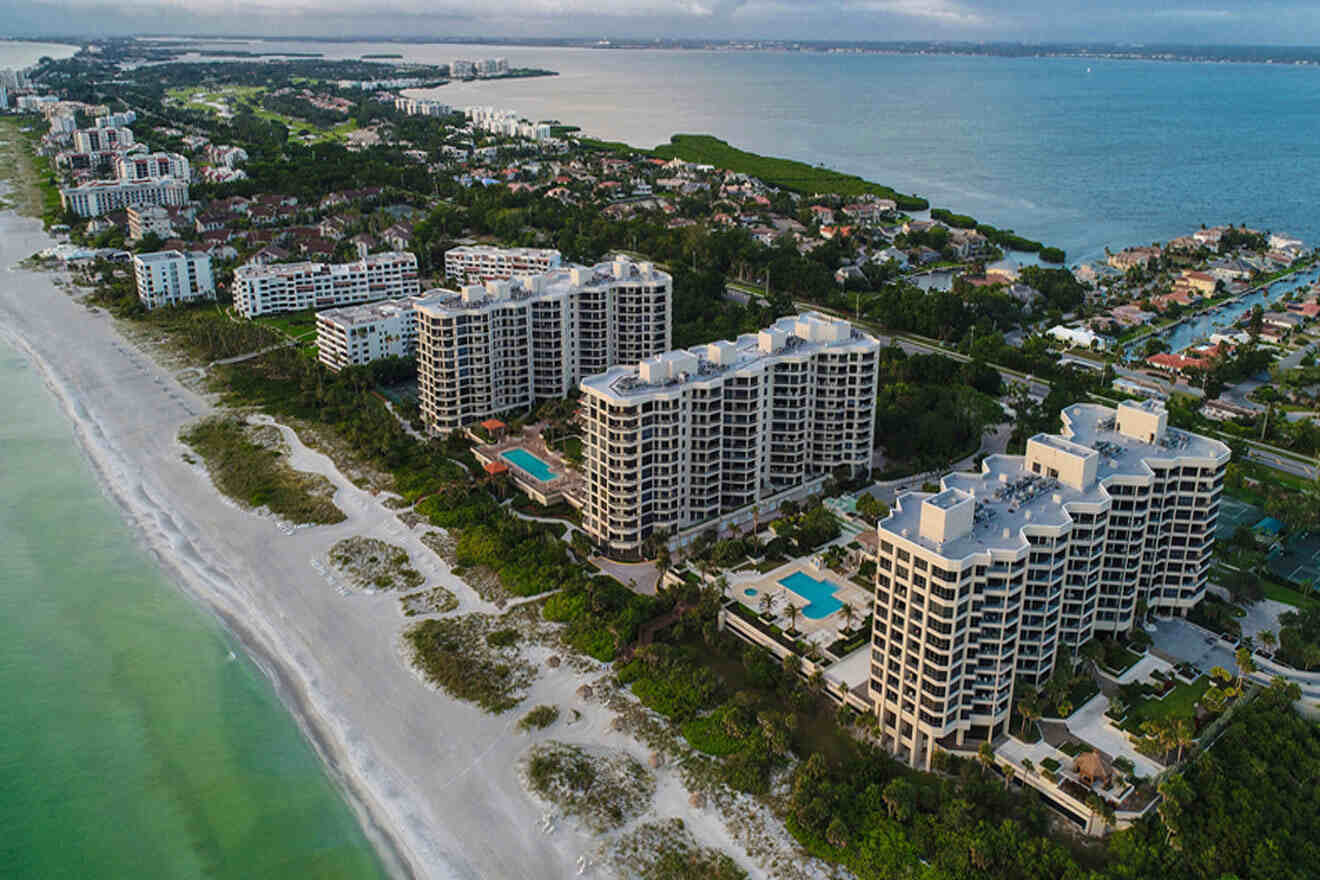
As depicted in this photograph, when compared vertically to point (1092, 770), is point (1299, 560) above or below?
below

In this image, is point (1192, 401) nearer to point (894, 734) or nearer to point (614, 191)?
point (894, 734)

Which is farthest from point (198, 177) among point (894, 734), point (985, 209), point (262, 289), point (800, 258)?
point (894, 734)

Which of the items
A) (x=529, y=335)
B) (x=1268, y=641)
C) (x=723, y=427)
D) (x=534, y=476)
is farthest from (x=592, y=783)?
(x=529, y=335)

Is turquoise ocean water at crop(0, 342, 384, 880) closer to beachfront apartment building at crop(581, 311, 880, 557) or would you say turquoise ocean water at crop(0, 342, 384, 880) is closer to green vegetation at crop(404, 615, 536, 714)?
green vegetation at crop(404, 615, 536, 714)

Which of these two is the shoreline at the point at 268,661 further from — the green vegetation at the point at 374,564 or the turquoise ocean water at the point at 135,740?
the green vegetation at the point at 374,564

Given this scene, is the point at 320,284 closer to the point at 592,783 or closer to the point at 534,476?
the point at 534,476

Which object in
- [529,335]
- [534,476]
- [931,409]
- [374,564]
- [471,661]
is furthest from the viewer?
[931,409]

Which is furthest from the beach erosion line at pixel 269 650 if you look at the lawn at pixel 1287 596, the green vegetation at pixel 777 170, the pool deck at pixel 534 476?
the green vegetation at pixel 777 170
